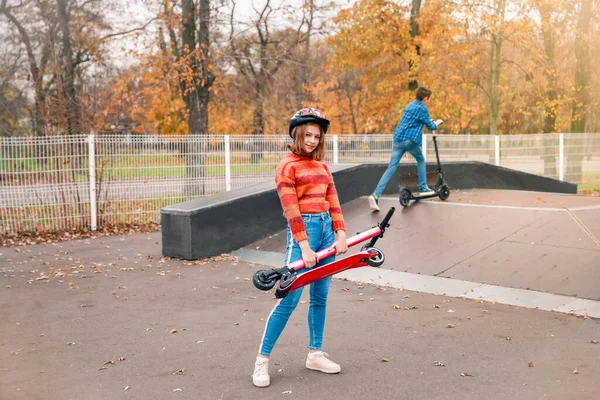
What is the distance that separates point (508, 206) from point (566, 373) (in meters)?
6.10

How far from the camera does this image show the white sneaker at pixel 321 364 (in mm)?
4531

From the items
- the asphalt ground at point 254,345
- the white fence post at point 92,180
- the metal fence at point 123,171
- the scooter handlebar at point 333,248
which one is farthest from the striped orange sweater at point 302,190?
the white fence post at point 92,180

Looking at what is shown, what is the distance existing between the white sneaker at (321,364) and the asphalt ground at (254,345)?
49mm

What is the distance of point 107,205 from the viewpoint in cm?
1279

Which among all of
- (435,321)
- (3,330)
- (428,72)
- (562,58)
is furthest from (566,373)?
(562,58)

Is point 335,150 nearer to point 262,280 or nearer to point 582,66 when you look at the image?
point 262,280

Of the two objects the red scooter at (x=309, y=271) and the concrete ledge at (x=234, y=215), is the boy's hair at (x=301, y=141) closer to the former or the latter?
the red scooter at (x=309, y=271)

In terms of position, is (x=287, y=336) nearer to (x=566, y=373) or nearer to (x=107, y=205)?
(x=566, y=373)

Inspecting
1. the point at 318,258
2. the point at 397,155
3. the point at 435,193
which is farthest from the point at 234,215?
the point at 318,258

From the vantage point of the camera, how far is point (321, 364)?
14.9ft

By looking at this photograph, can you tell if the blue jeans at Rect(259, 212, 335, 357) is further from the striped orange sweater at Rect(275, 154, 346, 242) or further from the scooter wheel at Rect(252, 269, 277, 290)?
the scooter wheel at Rect(252, 269, 277, 290)

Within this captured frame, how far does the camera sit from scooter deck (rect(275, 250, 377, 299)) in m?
4.10

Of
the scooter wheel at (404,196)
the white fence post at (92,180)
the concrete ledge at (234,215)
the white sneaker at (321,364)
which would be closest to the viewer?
the white sneaker at (321,364)

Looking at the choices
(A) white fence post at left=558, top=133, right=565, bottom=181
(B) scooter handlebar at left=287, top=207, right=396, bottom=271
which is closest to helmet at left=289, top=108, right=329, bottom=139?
(B) scooter handlebar at left=287, top=207, right=396, bottom=271
